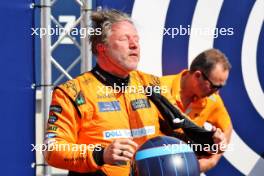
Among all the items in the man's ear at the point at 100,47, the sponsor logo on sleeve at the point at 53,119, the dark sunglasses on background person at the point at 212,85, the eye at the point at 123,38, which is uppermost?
the eye at the point at 123,38

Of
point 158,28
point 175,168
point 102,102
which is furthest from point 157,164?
point 158,28

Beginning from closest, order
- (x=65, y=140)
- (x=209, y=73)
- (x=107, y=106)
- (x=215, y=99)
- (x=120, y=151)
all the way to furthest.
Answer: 1. (x=120, y=151)
2. (x=65, y=140)
3. (x=107, y=106)
4. (x=209, y=73)
5. (x=215, y=99)

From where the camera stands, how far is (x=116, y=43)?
2.82m

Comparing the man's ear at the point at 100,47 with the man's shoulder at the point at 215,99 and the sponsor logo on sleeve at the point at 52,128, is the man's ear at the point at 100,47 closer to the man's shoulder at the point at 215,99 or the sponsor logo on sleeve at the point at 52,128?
the sponsor logo on sleeve at the point at 52,128

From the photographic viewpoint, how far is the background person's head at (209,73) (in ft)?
12.0

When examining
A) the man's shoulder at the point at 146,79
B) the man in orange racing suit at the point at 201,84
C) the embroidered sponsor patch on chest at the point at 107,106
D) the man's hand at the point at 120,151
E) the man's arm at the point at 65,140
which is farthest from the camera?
the man in orange racing suit at the point at 201,84

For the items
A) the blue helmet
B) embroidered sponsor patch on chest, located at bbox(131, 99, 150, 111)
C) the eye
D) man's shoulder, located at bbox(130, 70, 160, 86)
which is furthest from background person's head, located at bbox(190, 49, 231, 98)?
the blue helmet

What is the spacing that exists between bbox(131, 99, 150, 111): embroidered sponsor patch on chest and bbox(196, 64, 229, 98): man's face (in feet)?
2.76

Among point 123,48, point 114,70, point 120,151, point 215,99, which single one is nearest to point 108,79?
point 114,70

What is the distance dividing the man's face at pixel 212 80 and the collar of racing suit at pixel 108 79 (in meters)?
0.91

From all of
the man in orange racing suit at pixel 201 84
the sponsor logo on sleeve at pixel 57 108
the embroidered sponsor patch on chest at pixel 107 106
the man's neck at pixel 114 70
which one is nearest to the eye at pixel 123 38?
the man's neck at pixel 114 70

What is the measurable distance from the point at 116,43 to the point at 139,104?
0.91 ft

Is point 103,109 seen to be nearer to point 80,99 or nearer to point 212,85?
point 80,99

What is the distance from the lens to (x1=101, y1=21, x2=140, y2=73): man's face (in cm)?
278
